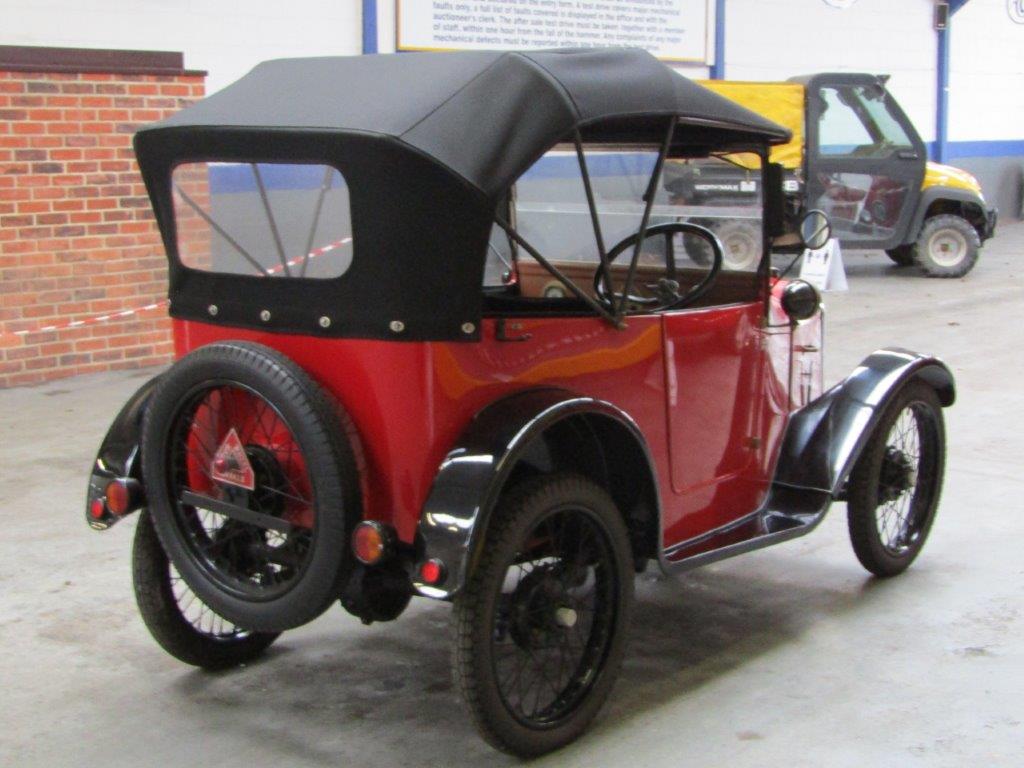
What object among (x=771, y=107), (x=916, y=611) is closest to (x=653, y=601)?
(x=916, y=611)

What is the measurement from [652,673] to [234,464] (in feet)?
4.62

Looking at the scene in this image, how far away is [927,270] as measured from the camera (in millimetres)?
13711

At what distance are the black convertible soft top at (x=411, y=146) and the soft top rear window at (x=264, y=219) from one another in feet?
0.16

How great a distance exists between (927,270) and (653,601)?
32.6 feet

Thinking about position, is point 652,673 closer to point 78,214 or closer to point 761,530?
point 761,530

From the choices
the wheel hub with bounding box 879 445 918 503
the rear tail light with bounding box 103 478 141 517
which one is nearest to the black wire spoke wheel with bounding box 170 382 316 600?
the rear tail light with bounding box 103 478 141 517

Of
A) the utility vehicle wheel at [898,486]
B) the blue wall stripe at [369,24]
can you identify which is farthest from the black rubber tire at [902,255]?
the utility vehicle wheel at [898,486]

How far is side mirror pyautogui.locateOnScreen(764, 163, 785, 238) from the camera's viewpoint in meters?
4.54

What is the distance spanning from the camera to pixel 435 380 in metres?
3.39

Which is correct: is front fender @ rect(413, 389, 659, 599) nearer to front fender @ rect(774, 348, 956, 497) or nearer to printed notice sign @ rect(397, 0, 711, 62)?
front fender @ rect(774, 348, 956, 497)

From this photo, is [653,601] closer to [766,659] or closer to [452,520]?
[766,659]

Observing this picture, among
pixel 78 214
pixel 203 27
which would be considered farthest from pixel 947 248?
pixel 78 214

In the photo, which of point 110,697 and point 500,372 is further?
point 110,697

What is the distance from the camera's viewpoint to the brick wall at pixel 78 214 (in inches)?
332
